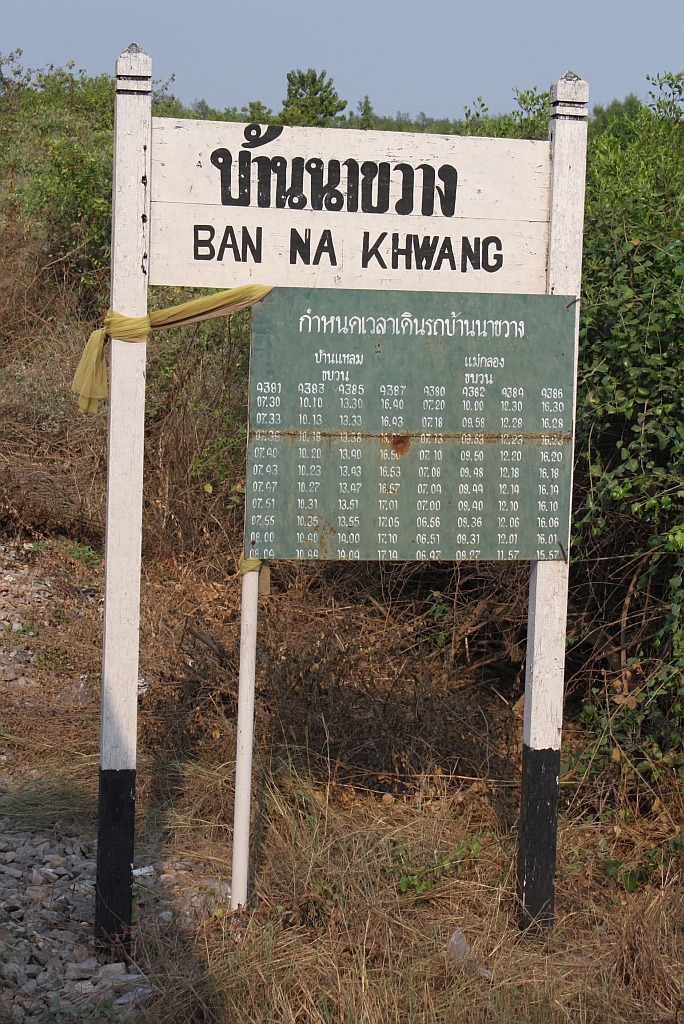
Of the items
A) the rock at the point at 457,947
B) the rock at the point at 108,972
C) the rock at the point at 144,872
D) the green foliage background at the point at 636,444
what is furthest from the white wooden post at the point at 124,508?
the green foliage background at the point at 636,444

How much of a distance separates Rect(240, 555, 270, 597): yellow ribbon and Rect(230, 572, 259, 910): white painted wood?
21 mm

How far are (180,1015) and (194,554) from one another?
417 cm

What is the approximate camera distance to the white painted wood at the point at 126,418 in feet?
11.1

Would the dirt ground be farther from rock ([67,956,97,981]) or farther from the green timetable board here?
the green timetable board

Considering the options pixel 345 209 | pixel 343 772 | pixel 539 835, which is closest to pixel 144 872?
pixel 343 772

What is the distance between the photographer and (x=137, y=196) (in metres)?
3.42

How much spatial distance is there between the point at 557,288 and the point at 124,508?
5.85 feet

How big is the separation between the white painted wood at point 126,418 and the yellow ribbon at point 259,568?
38cm

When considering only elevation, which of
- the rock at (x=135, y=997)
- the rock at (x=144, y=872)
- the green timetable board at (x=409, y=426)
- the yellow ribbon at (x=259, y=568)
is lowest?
the rock at (x=135, y=997)

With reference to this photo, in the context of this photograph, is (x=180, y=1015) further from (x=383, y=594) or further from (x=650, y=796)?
(x=383, y=594)

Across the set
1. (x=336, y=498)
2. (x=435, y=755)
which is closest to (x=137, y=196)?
(x=336, y=498)

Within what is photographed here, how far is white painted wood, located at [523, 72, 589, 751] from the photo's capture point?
364 centimetres

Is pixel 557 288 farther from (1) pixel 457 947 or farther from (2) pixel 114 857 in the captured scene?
(2) pixel 114 857

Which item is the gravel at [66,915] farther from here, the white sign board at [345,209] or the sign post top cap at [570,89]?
the sign post top cap at [570,89]
